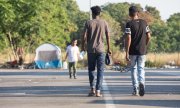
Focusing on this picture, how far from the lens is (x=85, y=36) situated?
53.6 feet

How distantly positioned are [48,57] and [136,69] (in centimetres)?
4208

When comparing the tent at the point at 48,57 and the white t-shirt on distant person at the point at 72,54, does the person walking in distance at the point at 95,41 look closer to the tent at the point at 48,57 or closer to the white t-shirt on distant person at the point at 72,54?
the white t-shirt on distant person at the point at 72,54

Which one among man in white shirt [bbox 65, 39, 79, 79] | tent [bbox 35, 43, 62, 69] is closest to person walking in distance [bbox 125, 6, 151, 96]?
man in white shirt [bbox 65, 39, 79, 79]

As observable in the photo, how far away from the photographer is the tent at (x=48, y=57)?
188 feet

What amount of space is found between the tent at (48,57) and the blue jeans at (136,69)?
40.6m

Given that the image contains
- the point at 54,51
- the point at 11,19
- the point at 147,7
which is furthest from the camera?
the point at 147,7

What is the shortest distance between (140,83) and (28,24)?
49.0m

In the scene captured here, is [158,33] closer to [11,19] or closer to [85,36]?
[11,19]

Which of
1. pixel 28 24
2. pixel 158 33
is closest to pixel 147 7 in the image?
pixel 158 33

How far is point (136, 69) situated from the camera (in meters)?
16.3

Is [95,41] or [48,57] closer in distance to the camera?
[95,41]

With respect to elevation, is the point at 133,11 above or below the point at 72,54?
above

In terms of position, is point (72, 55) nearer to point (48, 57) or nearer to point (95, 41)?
point (95, 41)

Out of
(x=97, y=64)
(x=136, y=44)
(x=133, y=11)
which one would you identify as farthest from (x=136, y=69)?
(x=133, y=11)
